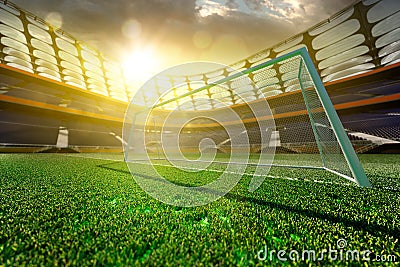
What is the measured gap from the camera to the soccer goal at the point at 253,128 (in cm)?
265

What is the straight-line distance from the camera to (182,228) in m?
0.91

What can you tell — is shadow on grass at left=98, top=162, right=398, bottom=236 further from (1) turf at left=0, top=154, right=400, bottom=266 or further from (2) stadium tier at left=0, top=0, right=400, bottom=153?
(2) stadium tier at left=0, top=0, right=400, bottom=153

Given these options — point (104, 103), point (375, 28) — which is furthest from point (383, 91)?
point (104, 103)

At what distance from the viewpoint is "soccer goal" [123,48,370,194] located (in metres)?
2.65

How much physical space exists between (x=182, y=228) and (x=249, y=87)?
20.9m

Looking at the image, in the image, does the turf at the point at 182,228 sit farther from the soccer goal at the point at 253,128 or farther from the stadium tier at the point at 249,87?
the stadium tier at the point at 249,87

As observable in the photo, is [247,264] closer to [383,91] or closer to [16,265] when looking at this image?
[16,265]
